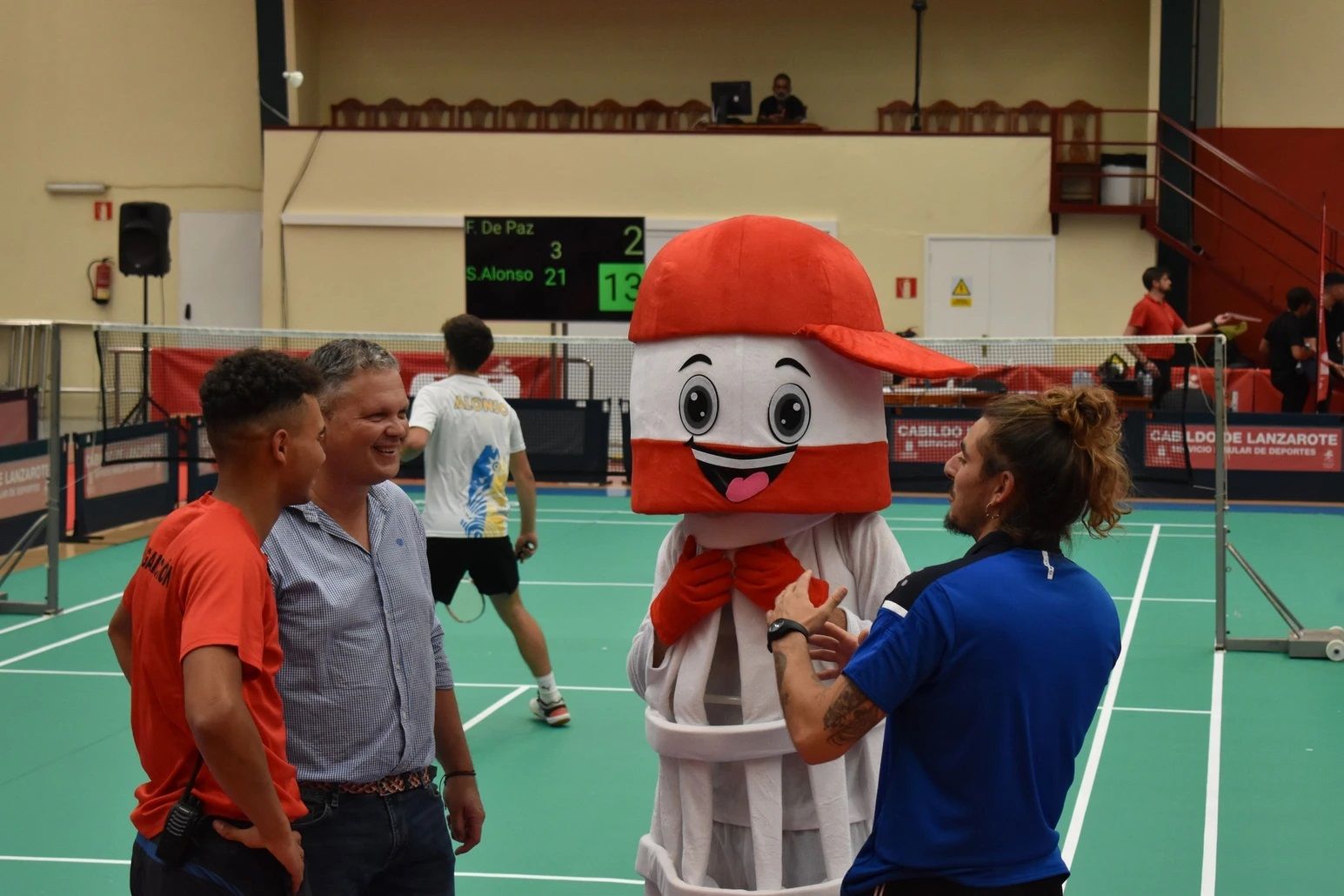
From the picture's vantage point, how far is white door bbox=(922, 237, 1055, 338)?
22.2 m

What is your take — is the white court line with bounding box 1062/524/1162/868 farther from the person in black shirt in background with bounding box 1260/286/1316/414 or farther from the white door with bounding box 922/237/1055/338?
the white door with bounding box 922/237/1055/338

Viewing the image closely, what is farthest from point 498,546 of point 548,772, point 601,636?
point 601,636

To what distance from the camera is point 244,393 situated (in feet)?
10.4

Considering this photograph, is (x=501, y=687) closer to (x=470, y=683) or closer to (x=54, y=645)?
(x=470, y=683)

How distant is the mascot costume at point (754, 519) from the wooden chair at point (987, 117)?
2074 cm

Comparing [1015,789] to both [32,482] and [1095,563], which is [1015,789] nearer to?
[1095,563]

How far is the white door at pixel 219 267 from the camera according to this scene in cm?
2588

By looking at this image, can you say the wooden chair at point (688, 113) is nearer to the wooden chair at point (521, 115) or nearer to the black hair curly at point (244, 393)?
the wooden chair at point (521, 115)

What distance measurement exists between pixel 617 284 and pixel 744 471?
12.5 metres

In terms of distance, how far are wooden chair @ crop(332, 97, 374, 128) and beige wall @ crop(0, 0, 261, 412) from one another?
1.49m

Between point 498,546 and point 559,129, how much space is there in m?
15.7

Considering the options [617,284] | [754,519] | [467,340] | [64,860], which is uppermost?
[617,284]

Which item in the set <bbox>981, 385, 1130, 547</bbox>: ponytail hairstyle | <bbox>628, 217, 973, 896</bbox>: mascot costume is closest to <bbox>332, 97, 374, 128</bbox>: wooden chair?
<bbox>628, 217, 973, 896</bbox>: mascot costume

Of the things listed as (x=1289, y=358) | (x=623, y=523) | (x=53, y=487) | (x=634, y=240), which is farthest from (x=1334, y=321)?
(x=53, y=487)
